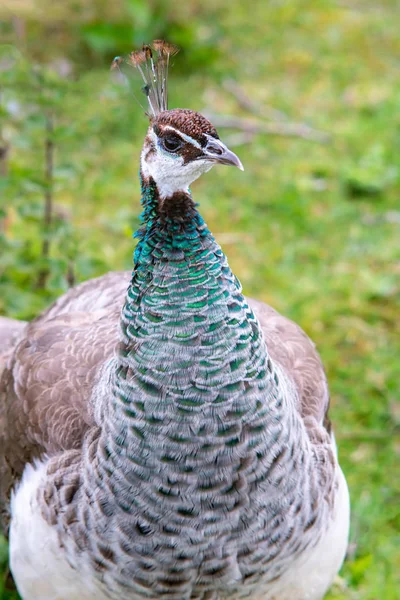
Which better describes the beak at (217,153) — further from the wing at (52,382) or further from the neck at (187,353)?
the wing at (52,382)

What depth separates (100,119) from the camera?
3625 millimetres

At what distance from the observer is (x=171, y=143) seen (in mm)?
2145

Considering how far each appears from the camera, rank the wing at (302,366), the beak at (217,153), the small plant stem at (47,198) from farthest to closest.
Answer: the small plant stem at (47,198) < the wing at (302,366) < the beak at (217,153)

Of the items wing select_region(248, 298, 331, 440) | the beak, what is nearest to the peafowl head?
the beak

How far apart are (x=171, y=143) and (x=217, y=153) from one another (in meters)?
0.12

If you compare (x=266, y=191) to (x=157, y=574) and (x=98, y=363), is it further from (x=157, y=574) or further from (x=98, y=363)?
(x=157, y=574)

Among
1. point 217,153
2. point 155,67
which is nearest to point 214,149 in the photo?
point 217,153

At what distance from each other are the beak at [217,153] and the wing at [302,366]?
0.78 m

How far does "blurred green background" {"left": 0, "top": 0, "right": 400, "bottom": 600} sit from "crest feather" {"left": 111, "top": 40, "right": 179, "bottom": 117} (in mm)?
1158

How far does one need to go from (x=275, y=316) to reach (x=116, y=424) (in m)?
0.91

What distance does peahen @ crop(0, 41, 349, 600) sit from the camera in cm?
217

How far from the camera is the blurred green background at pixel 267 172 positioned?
3609mm

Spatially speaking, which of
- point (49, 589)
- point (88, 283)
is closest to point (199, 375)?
point (49, 589)

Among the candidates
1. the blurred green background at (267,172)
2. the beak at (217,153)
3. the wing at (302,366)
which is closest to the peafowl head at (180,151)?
the beak at (217,153)
